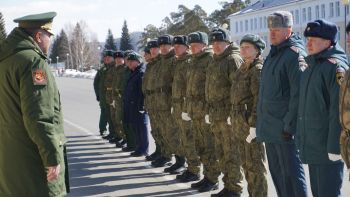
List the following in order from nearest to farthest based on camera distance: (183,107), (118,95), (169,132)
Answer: (183,107), (169,132), (118,95)

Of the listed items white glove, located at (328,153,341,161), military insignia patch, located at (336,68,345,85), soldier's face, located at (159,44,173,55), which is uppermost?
soldier's face, located at (159,44,173,55)

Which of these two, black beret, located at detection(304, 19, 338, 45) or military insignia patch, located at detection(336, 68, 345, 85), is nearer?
military insignia patch, located at detection(336, 68, 345, 85)

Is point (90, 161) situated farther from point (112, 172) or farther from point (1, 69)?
point (1, 69)

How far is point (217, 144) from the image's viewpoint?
23.1 ft

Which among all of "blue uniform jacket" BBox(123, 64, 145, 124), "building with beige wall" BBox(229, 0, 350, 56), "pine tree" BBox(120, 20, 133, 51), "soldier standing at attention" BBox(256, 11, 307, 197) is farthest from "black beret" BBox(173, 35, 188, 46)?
"pine tree" BBox(120, 20, 133, 51)

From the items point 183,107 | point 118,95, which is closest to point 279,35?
point 183,107

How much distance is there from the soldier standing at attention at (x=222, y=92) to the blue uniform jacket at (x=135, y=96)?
3.85 m

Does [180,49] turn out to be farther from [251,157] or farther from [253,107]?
[251,157]

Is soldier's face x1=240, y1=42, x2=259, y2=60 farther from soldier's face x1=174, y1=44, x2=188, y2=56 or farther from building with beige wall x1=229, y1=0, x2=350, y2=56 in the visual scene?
building with beige wall x1=229, y1=0, x2=350, y2=56

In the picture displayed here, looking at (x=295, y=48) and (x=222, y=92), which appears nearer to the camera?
(x=295, y=48)

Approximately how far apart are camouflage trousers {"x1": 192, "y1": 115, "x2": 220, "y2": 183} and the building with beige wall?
53.7 meters

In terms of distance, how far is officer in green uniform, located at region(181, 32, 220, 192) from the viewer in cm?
742

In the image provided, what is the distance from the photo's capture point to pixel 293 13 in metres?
75.9

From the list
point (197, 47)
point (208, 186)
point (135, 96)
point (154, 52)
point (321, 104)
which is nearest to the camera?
point (321, 104)
